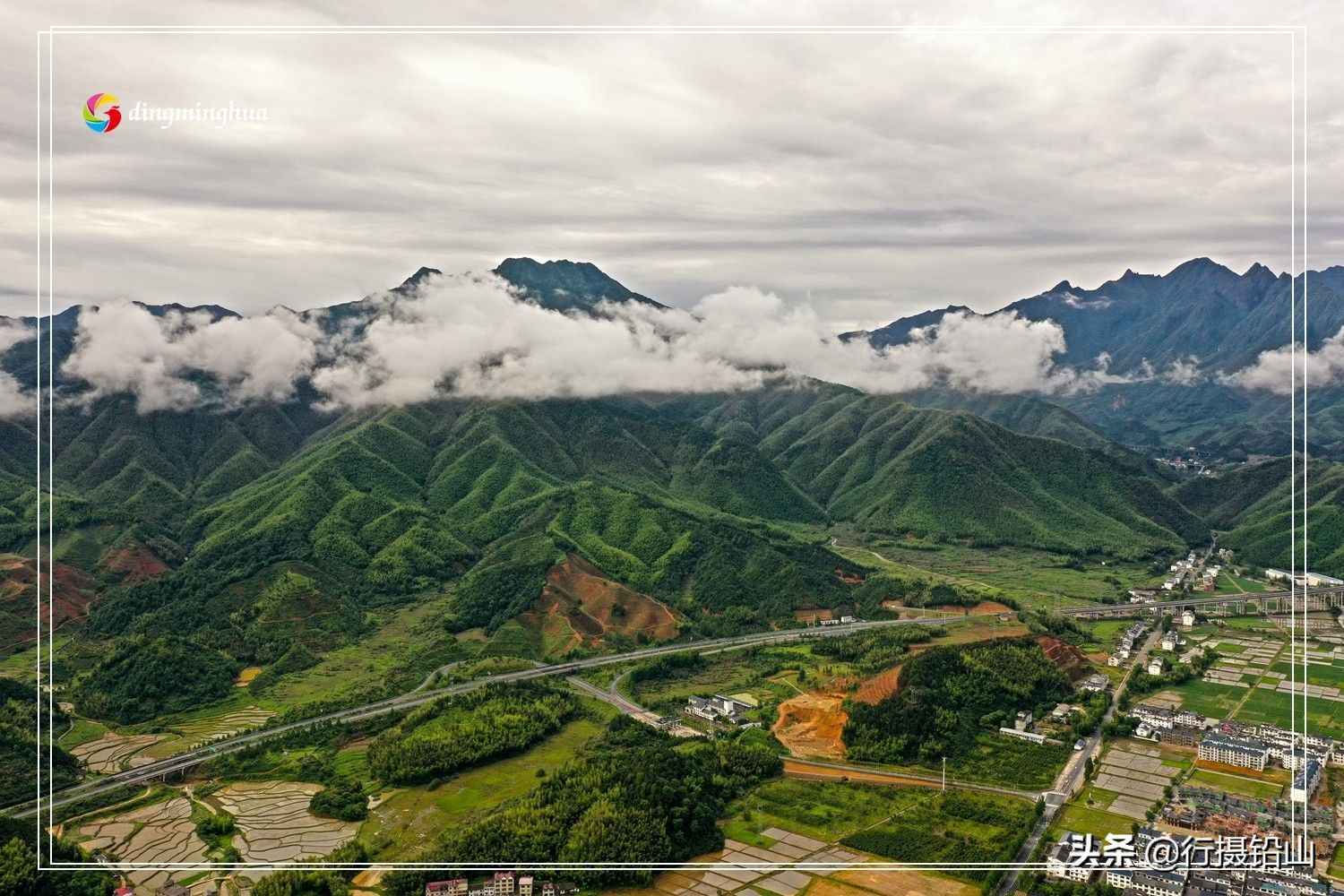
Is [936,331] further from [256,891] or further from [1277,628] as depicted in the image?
[256,891]

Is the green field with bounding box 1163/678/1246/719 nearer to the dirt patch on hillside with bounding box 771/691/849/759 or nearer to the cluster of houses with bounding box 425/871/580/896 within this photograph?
the dirt patch on hillside with bounding box 771/691/849/759

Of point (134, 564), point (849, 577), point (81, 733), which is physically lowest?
point (81, 733)

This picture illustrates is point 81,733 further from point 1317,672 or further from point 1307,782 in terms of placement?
point 1317,672

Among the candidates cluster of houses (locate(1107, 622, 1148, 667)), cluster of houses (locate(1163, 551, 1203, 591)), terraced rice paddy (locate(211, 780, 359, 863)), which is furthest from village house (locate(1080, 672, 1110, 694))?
terraced rice paddy (locate(211, 780, 359, 863))

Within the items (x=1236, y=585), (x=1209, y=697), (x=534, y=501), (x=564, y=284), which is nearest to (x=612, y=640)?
(x=534, y=501)

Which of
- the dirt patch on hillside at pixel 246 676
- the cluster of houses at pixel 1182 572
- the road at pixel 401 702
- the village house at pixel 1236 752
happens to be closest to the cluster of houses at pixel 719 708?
the road at pixel 401 702

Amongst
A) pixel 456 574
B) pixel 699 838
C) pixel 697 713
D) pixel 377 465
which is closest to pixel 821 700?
pixel 697 713

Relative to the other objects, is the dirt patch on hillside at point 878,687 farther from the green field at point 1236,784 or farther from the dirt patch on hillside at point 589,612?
the dirt patch on hillside at point 589,612

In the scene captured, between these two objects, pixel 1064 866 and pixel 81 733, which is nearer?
pixel 1064 866
